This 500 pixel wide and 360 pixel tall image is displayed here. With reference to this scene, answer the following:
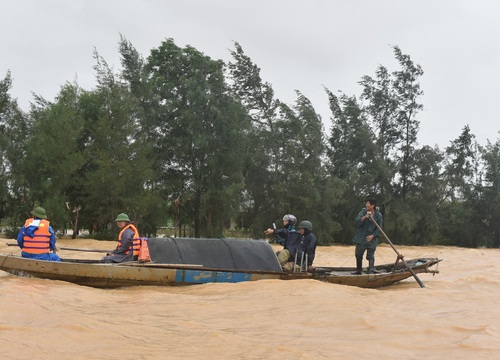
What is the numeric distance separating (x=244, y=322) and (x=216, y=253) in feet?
13.6

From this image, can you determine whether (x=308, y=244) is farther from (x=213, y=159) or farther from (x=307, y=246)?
(x=213, y=159)

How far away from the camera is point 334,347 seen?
5539 millimetres

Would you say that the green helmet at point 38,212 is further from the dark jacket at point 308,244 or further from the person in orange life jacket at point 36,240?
the dark jacket at point 308,244

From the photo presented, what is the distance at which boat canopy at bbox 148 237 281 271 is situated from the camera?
34.2ft

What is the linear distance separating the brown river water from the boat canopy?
76 cm

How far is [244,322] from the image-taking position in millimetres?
6723

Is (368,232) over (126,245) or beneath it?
over

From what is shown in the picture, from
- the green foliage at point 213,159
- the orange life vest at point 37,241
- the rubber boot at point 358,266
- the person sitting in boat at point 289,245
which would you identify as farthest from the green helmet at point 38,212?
the green foliage at point 213,159

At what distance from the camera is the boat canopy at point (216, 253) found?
410 inches

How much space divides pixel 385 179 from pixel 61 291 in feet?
89.0

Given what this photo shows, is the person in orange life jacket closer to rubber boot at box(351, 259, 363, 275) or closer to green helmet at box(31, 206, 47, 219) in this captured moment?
green helmet at box(31, 206, 47, 219)

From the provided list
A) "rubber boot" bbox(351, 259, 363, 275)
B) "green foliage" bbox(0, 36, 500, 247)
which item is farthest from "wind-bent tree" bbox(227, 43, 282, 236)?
"rubber boot" bbox(351, 259, 363, 275)

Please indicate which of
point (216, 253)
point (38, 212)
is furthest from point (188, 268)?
point (38, 212)

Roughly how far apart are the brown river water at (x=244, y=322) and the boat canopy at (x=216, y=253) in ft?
2.48
